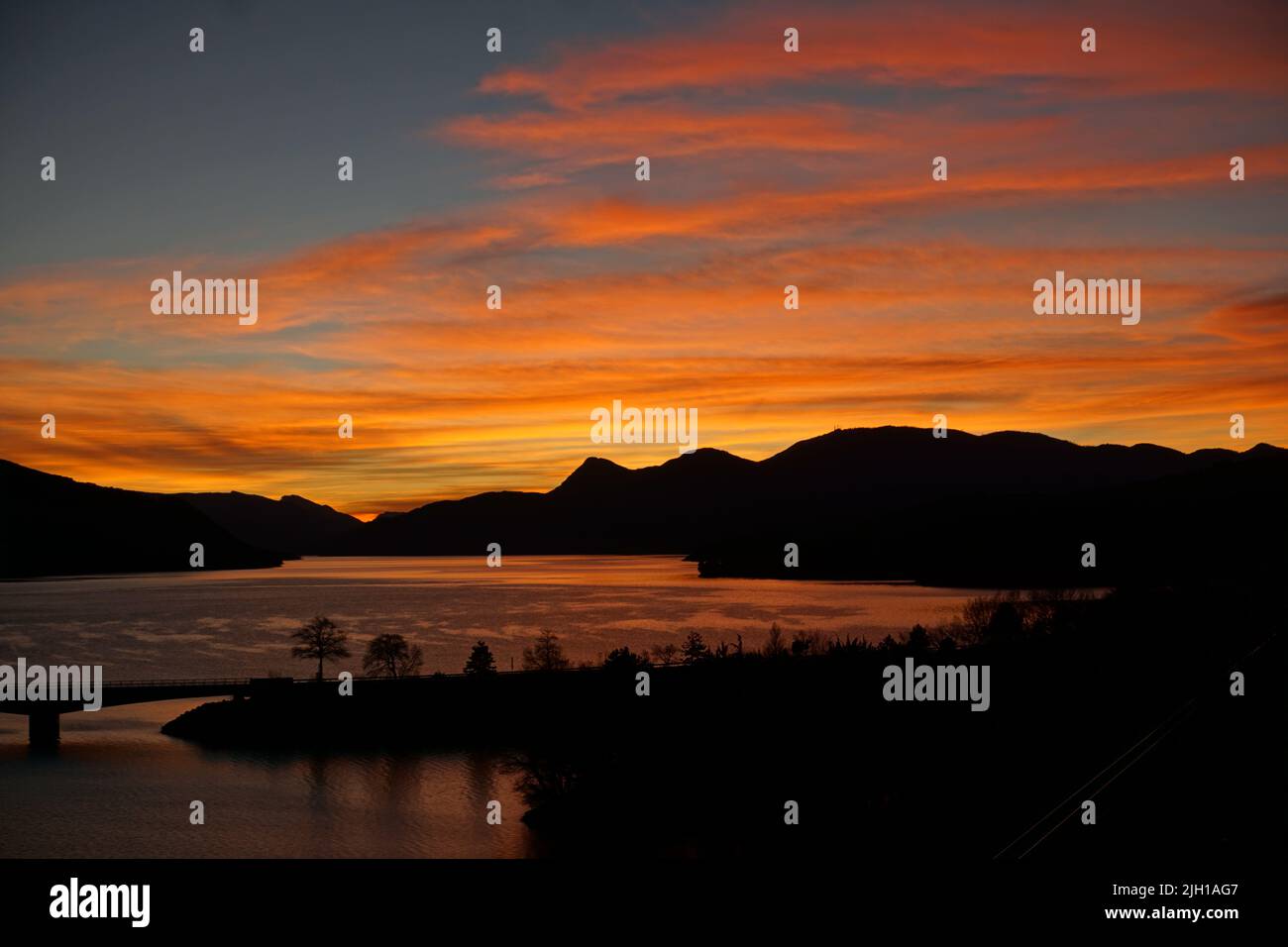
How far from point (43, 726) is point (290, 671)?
30105mm

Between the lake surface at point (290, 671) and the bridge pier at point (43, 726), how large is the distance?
3.70ft

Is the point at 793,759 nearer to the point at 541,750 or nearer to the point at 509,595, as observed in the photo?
the point at 541,750

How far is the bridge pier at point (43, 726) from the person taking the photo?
175ft

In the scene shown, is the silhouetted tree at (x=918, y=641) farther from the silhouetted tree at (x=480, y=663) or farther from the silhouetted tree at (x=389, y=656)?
the silhouetted tree at (x=389, y=656)

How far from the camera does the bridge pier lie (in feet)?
175

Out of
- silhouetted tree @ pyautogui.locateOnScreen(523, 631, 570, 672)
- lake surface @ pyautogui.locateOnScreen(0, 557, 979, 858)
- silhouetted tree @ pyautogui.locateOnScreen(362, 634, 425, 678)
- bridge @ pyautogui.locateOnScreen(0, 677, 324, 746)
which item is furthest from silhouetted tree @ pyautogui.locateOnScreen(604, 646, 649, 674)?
bridge @ pyautogui.locateOnScreen(0, 677, 324, 746)

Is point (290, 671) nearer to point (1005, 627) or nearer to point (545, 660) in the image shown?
point (545, 660)

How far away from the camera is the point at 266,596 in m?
174

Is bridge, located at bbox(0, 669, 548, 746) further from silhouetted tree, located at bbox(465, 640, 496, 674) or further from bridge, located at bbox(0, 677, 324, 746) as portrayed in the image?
silhouetted tree, located at bbox(465, 640, 496, 674)

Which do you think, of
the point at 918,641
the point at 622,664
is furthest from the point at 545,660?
the point at 918,641

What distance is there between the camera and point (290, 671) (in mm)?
83688

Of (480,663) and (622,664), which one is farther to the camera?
(480,663)
